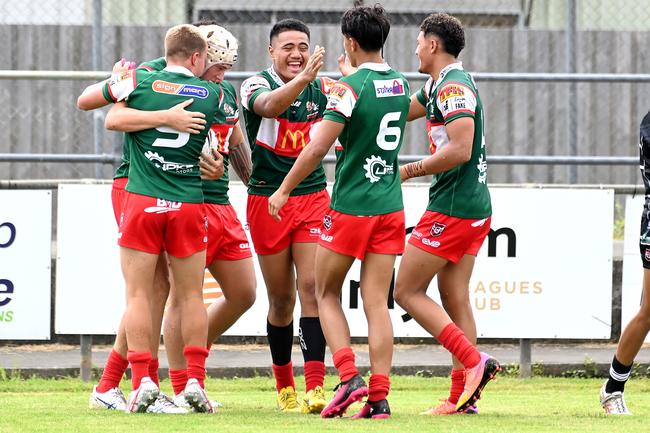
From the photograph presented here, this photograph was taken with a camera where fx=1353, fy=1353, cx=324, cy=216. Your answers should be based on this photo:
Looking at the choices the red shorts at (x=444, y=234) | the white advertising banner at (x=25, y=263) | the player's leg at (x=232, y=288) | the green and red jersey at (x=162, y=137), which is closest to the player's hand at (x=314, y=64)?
the green and red jersey at (x=162, y=137)

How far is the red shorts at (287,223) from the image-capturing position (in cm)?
772

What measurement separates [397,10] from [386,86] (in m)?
9.02

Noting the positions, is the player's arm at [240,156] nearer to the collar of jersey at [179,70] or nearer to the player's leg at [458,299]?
the collar of jersey at [179,70]

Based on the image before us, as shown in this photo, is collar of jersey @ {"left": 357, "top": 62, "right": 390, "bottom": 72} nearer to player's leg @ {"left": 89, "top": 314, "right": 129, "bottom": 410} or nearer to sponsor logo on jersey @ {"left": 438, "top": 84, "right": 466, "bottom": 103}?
sponsor logo on jersey @ {"left": 438, "top": 84, "right": 466, "bottom": 103}

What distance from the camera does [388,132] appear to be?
7031mm

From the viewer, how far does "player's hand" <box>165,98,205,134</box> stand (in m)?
6.94

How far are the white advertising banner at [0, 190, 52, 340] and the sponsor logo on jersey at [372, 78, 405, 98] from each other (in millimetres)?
3662

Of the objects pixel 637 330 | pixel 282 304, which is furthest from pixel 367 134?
pixel 637 330

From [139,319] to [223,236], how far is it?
0.86m

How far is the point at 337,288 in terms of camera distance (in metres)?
7.23

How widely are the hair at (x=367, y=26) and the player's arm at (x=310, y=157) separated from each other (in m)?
0.47

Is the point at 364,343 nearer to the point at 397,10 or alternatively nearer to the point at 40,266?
the point at 40,266

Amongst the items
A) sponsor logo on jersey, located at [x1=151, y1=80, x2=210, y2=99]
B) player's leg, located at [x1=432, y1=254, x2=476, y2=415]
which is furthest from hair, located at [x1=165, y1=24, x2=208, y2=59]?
player's leg, located at [x1=432, y1=254, x2=476, y2=415]

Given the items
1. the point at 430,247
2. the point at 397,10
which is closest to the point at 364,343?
the point at 430,247
